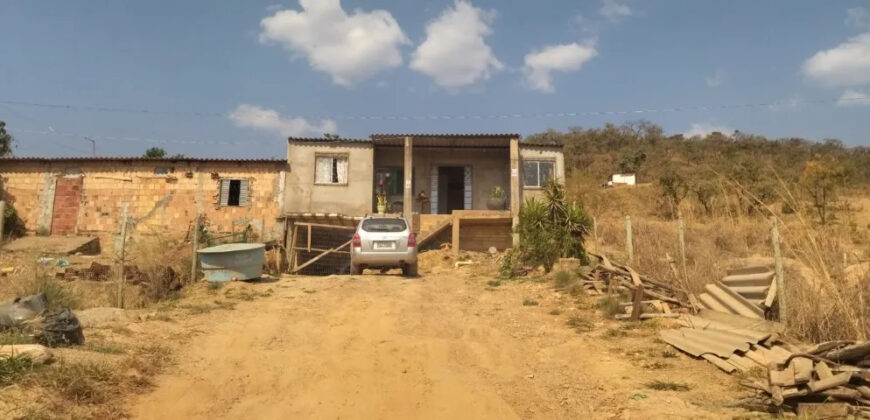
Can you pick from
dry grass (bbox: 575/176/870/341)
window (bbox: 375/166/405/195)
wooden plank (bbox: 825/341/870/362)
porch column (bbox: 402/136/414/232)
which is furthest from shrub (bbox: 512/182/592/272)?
window (bbox: 375/166/405/195)

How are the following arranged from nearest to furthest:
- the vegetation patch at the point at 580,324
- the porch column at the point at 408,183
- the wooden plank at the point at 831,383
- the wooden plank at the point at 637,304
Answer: the wooden plank at the point at 831,383 → the vegetation patch at the point at 580,324 → the wooden plank at the point at 637,304 → the porch column at the point at 408,183

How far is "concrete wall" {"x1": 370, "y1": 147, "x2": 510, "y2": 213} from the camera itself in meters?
23.3

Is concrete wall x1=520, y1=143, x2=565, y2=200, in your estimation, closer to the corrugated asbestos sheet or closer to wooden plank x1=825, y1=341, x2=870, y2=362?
the corrugated asbestos sheet

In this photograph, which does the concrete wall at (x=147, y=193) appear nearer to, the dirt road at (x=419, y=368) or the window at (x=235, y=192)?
the window at (x=235, y=192)

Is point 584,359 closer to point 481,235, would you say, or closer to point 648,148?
point 481,235

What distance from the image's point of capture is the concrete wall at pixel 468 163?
2330 cm

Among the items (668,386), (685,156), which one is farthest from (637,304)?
(685,156)

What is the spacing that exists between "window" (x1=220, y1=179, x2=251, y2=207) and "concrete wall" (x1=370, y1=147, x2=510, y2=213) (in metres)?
5.56

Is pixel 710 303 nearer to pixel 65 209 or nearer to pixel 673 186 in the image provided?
pixel 673 186

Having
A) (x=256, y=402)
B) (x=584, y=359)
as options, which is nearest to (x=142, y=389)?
(x=256, y=402)

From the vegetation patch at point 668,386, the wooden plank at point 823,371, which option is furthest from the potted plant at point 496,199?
the wooden plank at point 823,371

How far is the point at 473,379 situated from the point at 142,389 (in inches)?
121

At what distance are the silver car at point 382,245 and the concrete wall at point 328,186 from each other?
358 inches

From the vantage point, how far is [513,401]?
4812mm
